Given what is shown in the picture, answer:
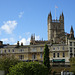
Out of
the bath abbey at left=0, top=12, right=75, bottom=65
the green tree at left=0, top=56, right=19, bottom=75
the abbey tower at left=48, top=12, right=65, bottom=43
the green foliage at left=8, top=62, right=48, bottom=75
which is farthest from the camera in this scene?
the abbey tower at left=48, top=12, right=65, bottom=43

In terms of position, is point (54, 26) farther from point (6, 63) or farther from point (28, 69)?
point (28, 69)

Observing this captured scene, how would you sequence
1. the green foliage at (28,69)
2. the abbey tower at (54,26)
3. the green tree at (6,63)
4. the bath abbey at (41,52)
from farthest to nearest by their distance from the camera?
1. the abbey tower at (54,26)
2. the bath abbey at (41,52)
3. the green tree at (6,63)
4. the green foliage at (28,69)

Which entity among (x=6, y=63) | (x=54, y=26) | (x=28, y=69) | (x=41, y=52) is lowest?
(x=28, y=69)

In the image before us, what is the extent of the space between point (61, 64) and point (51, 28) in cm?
10088

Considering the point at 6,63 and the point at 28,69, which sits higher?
the point at 6,63

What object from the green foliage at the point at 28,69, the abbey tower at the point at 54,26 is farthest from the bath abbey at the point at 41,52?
the abbey tower at the point at 54,26

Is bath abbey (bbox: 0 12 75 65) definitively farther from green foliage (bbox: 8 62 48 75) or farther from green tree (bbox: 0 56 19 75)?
green foliage (bbox: 8 62 48 75)

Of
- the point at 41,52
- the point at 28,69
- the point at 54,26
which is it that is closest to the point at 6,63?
the point at 28,69

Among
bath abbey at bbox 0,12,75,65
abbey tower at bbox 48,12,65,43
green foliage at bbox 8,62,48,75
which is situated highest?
abbey tower at bbox 48,12,65,43

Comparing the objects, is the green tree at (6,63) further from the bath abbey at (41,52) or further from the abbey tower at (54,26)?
the abbey tower at (54,26)

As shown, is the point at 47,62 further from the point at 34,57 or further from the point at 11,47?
the point at 11,47

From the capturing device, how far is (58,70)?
72438 millimetres

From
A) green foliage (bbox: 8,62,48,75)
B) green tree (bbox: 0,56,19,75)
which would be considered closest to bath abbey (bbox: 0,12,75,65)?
green tree (bbox: 0,56,19,75)

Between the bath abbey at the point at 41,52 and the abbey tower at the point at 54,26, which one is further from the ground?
the abbey tower at the point at 54,26
